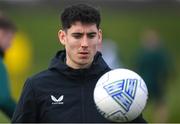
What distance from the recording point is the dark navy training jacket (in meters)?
6.52

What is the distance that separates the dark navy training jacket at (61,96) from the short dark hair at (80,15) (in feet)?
1.14

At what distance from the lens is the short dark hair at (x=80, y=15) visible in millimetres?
6699

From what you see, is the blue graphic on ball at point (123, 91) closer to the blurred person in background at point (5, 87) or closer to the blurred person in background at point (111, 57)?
the blurred person in background at point (5, 87)

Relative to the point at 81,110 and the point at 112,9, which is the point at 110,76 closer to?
the point at 81,110

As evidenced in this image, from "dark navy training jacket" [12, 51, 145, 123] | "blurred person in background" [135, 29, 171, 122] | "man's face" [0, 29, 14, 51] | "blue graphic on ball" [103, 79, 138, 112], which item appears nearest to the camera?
"blue graphic on ball" [103, 79, 138, 112]

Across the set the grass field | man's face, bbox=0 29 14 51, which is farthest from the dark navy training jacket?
the grass field

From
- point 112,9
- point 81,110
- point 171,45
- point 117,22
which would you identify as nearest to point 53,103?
point 81,110

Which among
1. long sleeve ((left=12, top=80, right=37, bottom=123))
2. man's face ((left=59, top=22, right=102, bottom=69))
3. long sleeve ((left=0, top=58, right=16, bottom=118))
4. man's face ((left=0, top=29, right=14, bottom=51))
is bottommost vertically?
long sleeve ((left=0, top=58, right=16, bottom=118))

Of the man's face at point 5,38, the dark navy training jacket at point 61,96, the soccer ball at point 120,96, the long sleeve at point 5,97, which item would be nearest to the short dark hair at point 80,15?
the dark navy training jacket at point 61,96

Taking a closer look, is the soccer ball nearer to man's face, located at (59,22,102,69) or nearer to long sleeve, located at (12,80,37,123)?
man's face, located at (59,22,102,69)

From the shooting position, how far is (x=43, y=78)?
6.69 m

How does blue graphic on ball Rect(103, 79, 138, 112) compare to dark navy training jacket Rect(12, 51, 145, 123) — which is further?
dark navy training jacket Rect(12, 51, 145, 123)

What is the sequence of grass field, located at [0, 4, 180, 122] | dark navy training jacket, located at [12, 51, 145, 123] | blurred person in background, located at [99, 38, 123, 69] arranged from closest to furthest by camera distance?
dark navy training jacket, located at [12, 51, 145, 123]
blurred person in background, located at [99, 38, 123, 69]
grass field, located at [0, 4, 180, 122]

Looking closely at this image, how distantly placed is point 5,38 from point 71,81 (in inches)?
117
